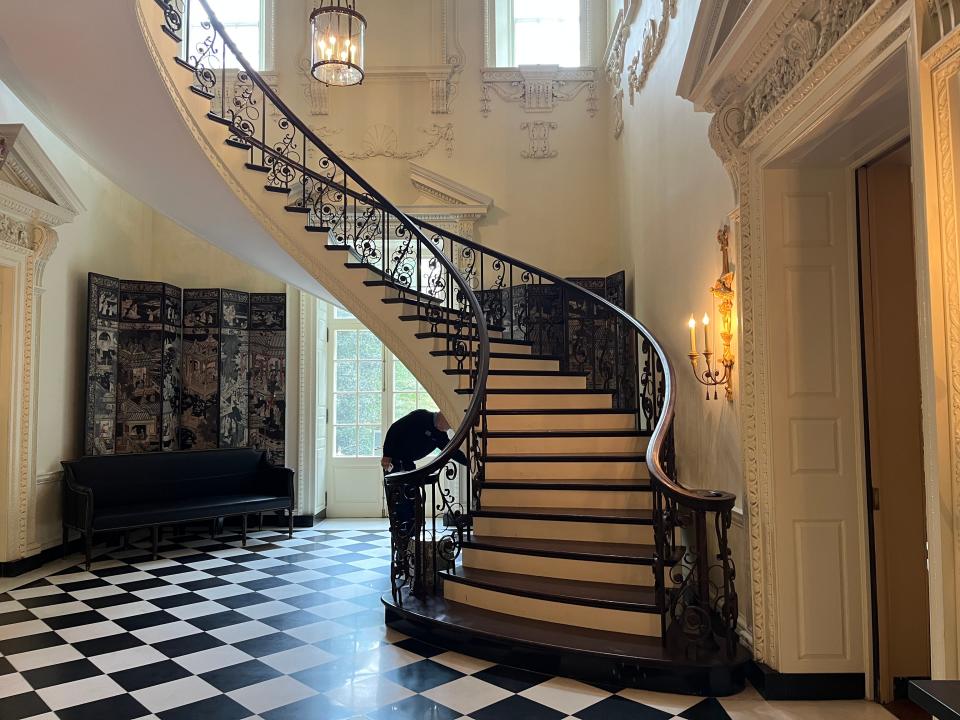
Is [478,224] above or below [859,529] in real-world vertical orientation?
above

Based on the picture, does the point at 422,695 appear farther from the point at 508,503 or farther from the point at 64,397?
the point at 64,397

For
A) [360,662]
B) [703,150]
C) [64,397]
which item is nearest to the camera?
[360,662]

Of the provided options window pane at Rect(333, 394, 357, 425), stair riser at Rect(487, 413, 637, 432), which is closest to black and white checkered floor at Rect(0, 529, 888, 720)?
stair riser at Rect(487, 413, 637, 432)

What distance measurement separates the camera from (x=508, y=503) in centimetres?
529

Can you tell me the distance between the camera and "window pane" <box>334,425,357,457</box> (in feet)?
29.9

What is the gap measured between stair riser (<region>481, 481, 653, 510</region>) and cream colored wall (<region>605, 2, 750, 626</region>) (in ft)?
1.43

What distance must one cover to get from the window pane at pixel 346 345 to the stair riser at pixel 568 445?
391cm

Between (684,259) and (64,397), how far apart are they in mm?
6299

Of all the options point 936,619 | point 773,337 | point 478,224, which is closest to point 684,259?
point 773,337

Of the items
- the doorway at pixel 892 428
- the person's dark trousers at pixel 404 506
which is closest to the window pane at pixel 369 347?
the person's dark trousers at pixel 404 506

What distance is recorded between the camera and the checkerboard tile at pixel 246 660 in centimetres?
340

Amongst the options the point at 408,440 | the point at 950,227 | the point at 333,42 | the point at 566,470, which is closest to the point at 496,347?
the point at 408,440

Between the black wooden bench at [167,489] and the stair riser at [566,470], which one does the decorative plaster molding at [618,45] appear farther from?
the black wooden bench at [167,489]

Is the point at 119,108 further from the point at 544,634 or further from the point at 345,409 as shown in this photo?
the point at 345,409
